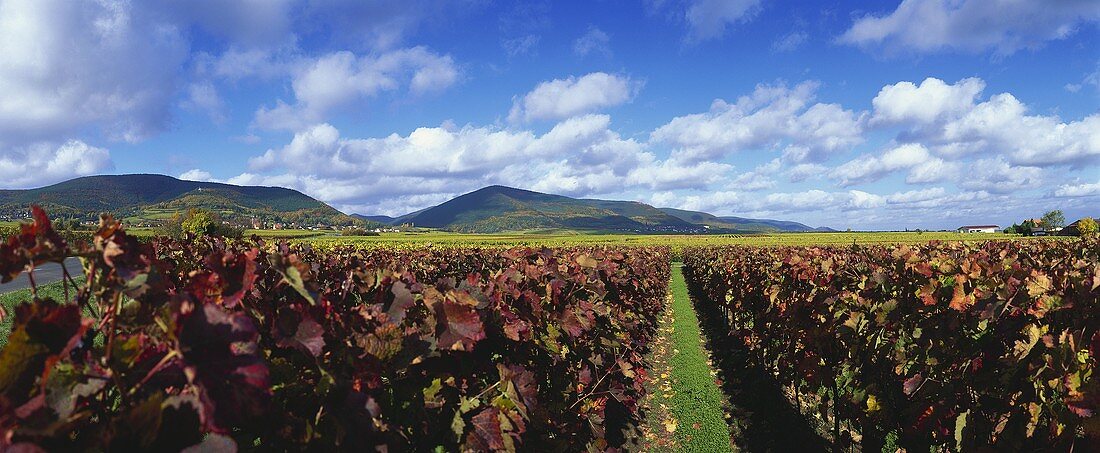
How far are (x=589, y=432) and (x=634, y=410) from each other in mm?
2493

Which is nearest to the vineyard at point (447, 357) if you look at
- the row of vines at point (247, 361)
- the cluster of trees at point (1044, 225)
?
the row of vines at point (247, 361)

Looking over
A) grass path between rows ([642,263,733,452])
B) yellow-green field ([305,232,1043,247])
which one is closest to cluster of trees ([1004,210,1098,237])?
yellow-green field ([305,232,1043,247])

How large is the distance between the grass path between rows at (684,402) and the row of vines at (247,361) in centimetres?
372

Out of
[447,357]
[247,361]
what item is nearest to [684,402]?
[447,357]

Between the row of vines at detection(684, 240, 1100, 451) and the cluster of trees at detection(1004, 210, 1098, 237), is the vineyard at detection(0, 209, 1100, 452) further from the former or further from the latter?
the cluster of trees at detection(1004, 210, 1098, 237)

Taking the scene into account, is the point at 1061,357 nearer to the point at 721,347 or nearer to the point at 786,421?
the point at 786,421

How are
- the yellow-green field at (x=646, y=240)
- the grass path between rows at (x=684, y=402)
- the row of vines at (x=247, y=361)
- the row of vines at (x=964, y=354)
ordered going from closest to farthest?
the row of vines at (x=247, y=361)
the row of vines at (x=964, y=354)
the grass path between rows at (x=684, y=402)
the yellow-green field at (x=646, y=240)

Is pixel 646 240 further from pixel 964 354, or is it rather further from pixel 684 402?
pixel 964 354

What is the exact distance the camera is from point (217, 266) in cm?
150

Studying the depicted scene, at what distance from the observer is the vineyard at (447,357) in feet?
3.46

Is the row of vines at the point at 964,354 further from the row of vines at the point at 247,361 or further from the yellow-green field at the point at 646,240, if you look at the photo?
the yellow-green field at the point at 646,240

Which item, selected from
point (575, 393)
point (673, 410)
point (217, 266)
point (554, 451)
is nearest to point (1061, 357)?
point (554, 451)

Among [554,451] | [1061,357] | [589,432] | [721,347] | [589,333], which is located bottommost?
[721,347]

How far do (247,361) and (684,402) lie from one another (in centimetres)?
726
